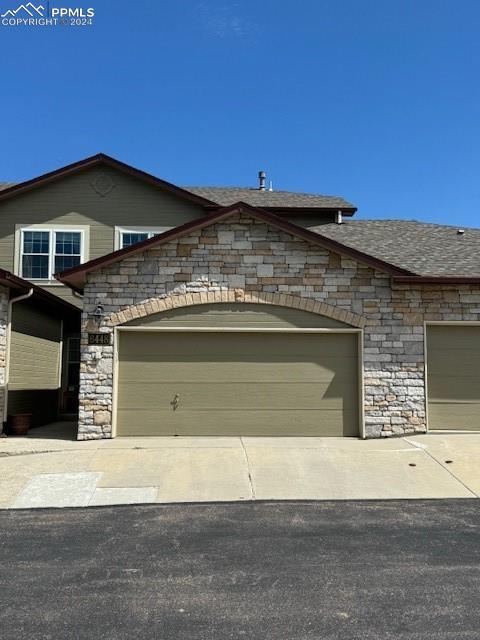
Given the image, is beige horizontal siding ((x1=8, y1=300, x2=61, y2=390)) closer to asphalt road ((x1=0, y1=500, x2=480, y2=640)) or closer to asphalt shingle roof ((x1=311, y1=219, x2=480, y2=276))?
asphalt road ((x1=0, y1=500, x2=480, y2=640))

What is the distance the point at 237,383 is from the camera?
39.4 ft

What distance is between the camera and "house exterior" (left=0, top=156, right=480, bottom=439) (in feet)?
38.9

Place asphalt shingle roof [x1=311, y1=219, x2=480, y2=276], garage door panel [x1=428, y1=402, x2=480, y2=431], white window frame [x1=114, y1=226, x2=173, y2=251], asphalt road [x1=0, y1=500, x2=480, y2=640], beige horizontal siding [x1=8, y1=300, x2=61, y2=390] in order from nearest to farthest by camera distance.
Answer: asphalt road [x1=0, y1=500, x2=480, y2=640], garage door panel [x1=428, y1=402, x2=480, y2=431], asphalt shingle roof [x1=311, y1=219, x2=480, y2=276], beige horizontal siding [x1=8, y1=300, x2=61, y2=390], white window frame [x1=114, y1=226, x2=173, y2=251]

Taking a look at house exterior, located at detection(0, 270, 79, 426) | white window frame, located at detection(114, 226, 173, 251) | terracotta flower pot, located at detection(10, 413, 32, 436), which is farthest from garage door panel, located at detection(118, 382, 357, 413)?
white window frame, located at detection(114, 226, 173, 251)

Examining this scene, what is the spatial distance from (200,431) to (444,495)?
506 centimetres

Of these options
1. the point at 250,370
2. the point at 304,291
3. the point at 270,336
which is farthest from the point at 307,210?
the point at 250,370

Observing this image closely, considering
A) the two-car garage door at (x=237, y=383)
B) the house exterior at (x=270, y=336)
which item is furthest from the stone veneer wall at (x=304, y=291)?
the two-car garage door at (x=237, y=383)

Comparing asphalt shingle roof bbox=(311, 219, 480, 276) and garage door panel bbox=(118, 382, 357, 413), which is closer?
garage door panel bbox=(118, 382, 357, 413)

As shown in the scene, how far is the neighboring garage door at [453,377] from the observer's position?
39.5 feet

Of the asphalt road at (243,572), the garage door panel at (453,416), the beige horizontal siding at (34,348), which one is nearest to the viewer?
the asphalt road at (243,572)

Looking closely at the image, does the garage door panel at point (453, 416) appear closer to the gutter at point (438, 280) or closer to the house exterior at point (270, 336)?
the house exterior at point (270, 336)

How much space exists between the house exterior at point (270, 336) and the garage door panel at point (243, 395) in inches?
0.8

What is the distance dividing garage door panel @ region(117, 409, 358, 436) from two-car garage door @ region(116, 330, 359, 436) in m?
0.02

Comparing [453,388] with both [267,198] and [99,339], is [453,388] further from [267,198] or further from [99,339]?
[267,198]
